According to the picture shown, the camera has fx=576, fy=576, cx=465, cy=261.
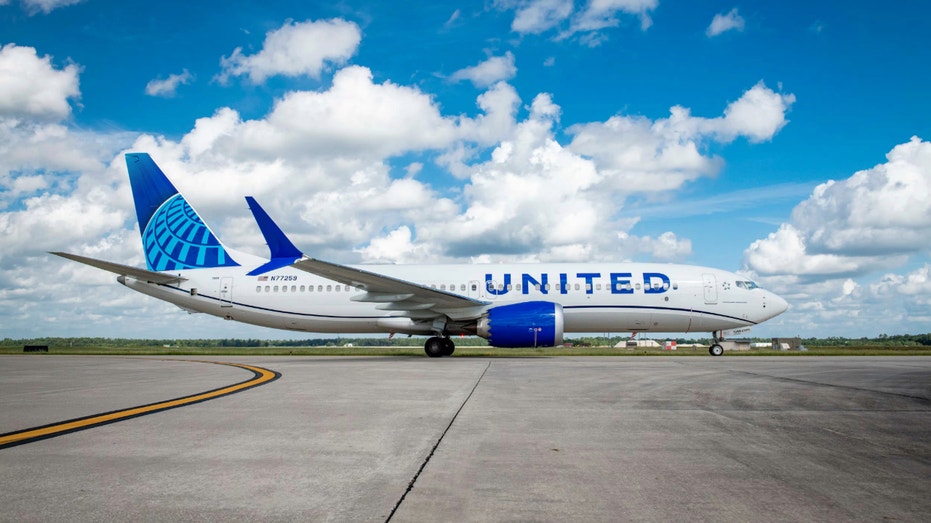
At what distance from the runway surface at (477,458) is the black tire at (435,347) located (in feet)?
41.2

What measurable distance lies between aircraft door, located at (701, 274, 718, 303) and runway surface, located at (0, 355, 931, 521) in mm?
13585

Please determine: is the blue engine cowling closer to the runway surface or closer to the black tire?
the black tire

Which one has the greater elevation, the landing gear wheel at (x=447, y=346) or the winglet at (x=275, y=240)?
the winglet at (x=275, y=240)

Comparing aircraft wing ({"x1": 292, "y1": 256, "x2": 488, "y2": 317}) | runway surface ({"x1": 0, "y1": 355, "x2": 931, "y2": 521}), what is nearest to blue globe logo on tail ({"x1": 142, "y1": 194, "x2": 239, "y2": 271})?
aircraft wing ({"x1": 292, "y1": 256, "x2": 488, "y2": 317})

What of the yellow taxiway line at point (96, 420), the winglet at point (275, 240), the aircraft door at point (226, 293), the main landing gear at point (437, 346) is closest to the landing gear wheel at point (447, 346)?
the main landing gear at point (437, 346)

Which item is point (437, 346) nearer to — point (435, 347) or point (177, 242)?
point (435, 347)

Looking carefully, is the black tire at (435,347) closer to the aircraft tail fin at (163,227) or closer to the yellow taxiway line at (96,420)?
the aircraft tail fin at (163,227)

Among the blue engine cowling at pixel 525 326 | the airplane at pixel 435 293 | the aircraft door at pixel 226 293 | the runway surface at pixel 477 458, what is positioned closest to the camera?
the runway surface at pixel 477 458

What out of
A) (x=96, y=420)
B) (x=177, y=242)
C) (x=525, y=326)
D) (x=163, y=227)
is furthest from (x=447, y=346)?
(x=96, y=420)

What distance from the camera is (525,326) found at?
1889 centimetres

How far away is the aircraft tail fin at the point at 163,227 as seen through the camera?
23781 millimetres

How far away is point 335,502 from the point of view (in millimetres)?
3377

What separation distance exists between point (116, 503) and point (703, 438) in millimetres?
4745

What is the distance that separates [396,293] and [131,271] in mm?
10364
